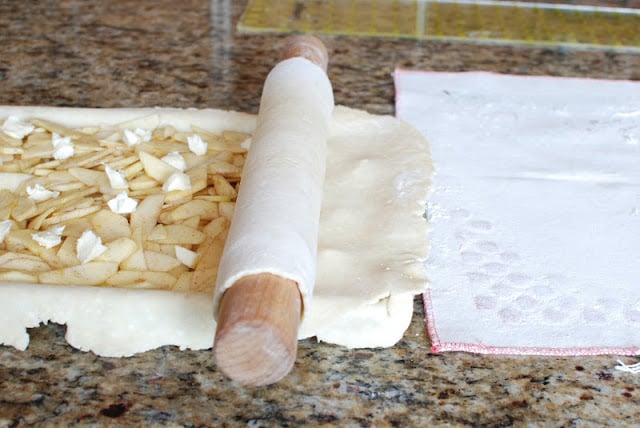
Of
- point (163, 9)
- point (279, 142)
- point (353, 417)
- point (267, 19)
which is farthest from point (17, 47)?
point (353, 417)

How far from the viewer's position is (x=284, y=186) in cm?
77

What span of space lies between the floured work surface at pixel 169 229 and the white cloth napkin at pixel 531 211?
0.24 feet

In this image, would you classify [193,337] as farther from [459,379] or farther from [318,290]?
[459,379]

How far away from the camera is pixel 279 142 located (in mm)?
846

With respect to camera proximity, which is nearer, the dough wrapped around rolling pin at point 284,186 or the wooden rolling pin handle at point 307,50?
the dough wrapped around rolling pin at point 284,186

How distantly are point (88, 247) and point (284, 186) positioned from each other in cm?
21

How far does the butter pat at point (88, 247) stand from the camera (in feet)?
2.57

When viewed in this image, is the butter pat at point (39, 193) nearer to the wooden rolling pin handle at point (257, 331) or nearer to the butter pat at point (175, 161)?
the butter pat at point (175, 161)

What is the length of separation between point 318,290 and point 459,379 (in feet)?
0.52

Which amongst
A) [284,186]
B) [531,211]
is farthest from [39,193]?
[531,211]

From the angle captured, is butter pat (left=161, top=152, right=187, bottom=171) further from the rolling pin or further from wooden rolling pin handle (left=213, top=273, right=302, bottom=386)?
wooden rolling pin handle (left=213, top=273, right=302, bottom=386)

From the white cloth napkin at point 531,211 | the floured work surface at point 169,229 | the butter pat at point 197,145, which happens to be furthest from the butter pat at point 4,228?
the white cloth napkin at point 531,211

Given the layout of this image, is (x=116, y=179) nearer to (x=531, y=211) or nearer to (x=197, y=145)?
(x=197, y=145)

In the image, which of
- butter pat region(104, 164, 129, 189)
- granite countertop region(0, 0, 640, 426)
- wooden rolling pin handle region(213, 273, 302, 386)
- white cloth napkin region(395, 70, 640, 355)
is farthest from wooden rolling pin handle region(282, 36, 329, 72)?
wooden rolling pin handle region(213, 273, 302, 386)
